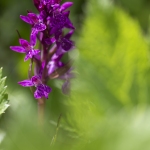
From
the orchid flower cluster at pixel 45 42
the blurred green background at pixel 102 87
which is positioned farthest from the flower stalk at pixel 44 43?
the blurred green background at pixel 102 87

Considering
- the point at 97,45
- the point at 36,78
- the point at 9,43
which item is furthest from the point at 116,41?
the point at 9,43

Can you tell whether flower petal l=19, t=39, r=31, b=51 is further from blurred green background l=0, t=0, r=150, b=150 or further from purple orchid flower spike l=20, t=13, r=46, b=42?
blurred green background l=0, t=0, r=150, b=150

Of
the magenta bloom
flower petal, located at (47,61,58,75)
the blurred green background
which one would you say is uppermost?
flower petal, located at (47,61,58,75)

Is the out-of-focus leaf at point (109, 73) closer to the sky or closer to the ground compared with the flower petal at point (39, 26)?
closer to the ground

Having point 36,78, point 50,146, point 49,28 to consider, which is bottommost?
point 50,146

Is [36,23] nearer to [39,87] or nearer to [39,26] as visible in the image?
[39,26]

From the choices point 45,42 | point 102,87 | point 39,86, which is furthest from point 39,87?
point 102,87

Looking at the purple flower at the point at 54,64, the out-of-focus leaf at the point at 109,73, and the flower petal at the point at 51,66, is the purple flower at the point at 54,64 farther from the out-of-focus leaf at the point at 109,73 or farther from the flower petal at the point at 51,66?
the out-of-focus leaf at the point at 109,73

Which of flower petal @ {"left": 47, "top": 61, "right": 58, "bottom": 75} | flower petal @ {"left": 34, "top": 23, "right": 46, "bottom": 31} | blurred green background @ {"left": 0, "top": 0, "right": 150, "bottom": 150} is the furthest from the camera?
flower petal @ {"left": 47, "top": 61, "right": 58, "bottom": 75}

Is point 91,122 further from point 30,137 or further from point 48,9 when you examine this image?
point 48,9

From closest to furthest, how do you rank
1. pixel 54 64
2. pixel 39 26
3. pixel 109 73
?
pixel 109 73 → pixel 39 26 → pixel 54 64

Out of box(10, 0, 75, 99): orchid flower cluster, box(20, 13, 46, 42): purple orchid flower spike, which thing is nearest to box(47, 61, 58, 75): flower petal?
box(10, 0, 75, 99): orchid flower cluster
